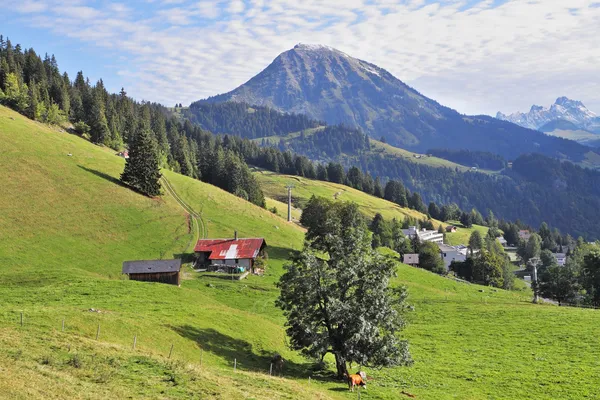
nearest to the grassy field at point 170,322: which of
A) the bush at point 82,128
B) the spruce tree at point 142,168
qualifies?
the spruce tree at point 142,168

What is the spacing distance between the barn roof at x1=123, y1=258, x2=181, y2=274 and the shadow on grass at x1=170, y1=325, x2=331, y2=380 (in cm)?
2974

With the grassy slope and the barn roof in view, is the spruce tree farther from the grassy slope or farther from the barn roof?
the barn roof

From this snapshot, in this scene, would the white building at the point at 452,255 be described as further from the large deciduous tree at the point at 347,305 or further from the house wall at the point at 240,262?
the large deciduous tree at the point at 347,305

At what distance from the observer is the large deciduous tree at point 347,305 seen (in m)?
38.5

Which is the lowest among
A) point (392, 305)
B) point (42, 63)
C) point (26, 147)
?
point (392, 305)

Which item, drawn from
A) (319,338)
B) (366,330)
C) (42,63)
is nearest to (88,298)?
(319,338)

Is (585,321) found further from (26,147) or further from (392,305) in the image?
(26,147)

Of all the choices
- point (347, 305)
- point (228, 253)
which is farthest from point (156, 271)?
point (347, 305)

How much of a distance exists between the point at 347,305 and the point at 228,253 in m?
54.7

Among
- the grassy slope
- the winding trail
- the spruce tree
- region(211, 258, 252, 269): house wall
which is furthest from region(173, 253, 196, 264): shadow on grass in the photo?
the spruce tree

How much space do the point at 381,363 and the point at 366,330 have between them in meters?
3.45

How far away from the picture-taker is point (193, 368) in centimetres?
2952

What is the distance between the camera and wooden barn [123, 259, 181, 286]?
73.2 m

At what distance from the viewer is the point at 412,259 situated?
14775 centimetres
